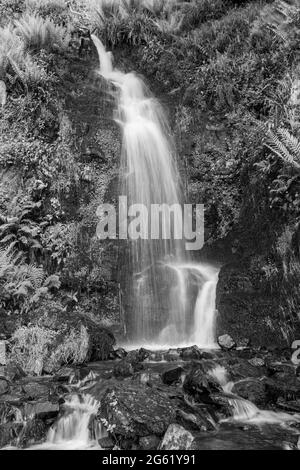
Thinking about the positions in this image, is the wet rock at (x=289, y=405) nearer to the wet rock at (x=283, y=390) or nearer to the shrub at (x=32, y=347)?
the wet rock at (x=283, y=390)

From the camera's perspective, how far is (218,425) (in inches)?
219

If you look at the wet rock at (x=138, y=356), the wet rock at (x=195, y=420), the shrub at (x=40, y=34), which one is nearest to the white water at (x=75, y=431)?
the wet rock at (x=195, y=420)

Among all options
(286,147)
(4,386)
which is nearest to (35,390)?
(4,386)

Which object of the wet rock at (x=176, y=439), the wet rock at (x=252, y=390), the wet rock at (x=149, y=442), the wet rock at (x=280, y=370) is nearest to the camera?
the wet rock at (x=176, y=439)

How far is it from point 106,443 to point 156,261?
5327 millimetres

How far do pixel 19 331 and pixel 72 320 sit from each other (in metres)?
0.98

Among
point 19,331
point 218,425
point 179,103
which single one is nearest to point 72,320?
point 19,331

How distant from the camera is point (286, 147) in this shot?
9102 millimetres

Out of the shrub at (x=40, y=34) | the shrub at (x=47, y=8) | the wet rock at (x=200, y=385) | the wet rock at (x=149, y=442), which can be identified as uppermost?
the shrub at (x=47, y=8)

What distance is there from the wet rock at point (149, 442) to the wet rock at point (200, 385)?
1236mm

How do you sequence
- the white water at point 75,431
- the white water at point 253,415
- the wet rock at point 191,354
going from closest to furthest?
the white water at point 75,431 < the white water at point 253,415 < the wet rock at point 191,354

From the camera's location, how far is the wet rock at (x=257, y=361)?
729 cm

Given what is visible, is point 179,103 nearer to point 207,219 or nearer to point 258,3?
point 207,219

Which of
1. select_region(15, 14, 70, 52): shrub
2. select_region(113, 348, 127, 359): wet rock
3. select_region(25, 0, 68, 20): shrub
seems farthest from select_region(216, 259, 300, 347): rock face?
select_region(25, 0, 68, 20): shrub
